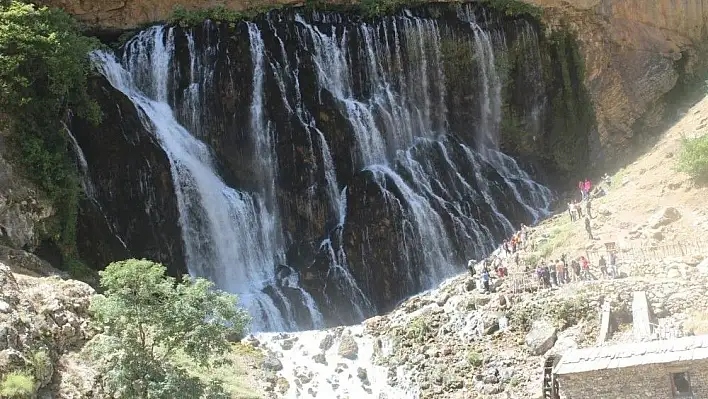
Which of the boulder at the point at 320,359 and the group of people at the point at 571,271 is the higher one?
the group of people at the point at 571,271

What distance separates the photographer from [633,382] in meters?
18.9

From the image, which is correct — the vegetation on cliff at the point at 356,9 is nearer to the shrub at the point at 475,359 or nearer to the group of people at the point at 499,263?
the group of people at the point at 499,263

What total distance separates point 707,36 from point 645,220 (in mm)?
19218

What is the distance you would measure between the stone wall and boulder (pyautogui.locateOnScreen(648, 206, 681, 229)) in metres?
14.3

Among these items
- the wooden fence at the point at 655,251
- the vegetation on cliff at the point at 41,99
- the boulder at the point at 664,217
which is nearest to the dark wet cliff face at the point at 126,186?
the vegetation on cliff at the point at 41,99

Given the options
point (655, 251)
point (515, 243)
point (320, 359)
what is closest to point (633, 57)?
point (515, 243)

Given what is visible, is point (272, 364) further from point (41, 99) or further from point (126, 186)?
point (41, 99)

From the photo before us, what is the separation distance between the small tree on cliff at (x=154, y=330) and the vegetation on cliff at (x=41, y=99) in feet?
21.5

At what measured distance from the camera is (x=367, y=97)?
44.2 meters

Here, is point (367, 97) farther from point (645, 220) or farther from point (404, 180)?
point (645, 220)

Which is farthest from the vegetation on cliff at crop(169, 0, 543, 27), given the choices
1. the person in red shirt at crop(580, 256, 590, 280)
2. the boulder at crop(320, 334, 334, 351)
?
the person in red shirt at crop(580, 256, 590, 280)

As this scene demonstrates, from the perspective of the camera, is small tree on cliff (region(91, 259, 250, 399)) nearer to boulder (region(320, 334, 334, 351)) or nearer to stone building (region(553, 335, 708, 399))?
boulder (region(320, 334, 334, 351))

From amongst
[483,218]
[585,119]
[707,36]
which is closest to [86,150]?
[483,218]

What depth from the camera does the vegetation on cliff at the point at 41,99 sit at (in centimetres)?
2944
